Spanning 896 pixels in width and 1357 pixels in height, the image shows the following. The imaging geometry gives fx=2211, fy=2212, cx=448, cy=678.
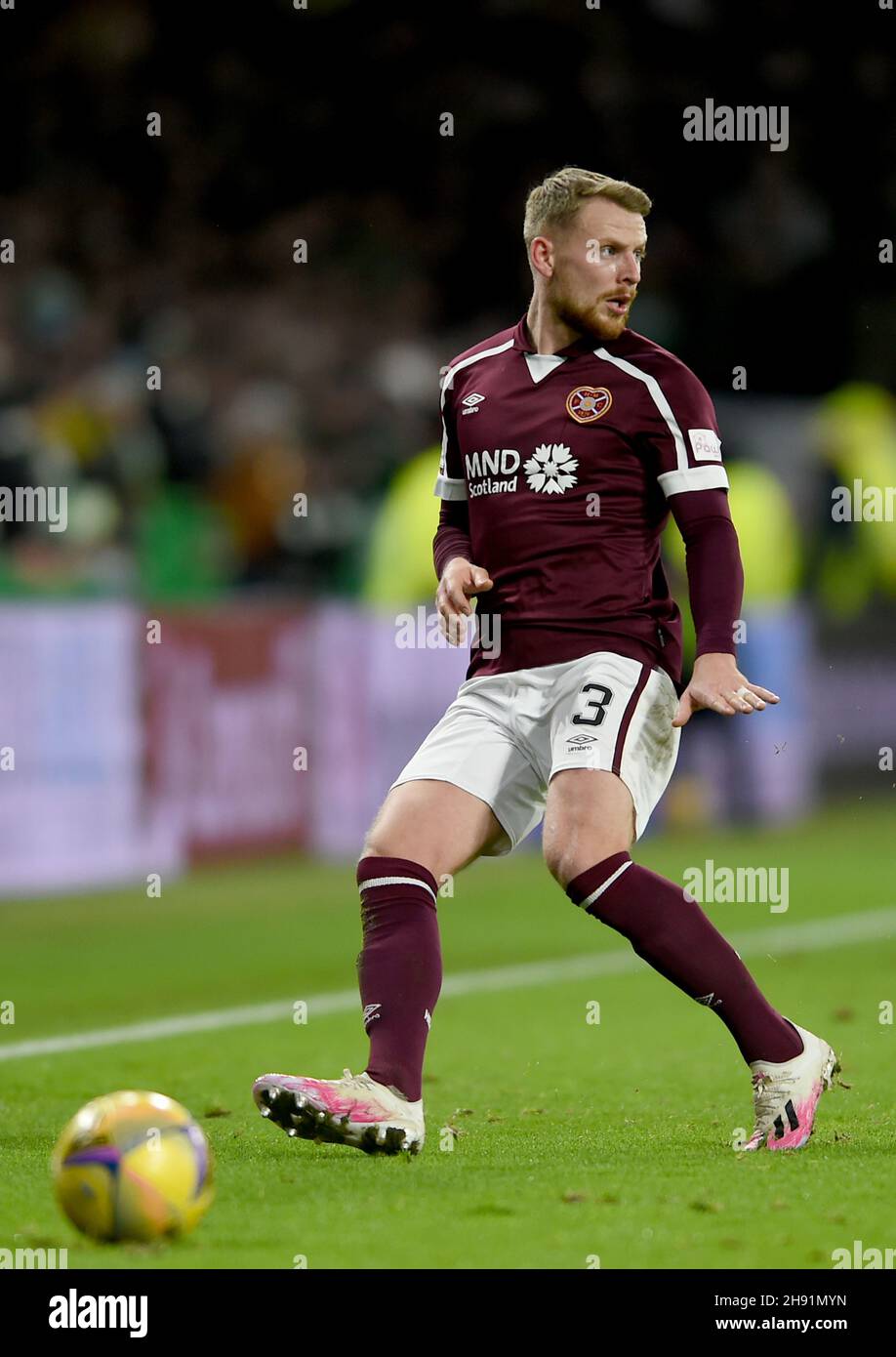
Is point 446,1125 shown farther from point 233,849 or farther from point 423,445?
point 423,445

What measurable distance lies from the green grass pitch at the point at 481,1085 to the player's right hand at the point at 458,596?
118cm

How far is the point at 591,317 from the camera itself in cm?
519

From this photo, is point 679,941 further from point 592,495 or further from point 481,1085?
point 481,1085

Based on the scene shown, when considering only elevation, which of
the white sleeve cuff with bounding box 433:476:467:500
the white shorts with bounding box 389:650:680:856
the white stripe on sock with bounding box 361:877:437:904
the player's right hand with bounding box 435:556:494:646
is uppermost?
the white sleeve cuff with bounding box 433:476:467:500

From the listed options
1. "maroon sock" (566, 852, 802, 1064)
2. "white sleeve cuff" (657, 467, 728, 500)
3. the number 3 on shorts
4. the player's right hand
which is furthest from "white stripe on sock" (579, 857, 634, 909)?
"white sleeve cuff" (657, 467, 728, 500)

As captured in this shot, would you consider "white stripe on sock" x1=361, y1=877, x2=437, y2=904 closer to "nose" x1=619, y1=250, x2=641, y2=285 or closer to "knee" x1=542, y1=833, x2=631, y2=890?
"knee" x1=542, y1=833, x2=631, y2=890

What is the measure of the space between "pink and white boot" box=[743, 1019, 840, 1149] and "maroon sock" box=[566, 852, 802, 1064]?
0.03m

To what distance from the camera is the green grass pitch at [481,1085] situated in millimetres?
4078

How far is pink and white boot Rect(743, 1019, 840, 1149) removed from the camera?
16.2 ft

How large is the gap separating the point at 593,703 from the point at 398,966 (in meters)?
0.74

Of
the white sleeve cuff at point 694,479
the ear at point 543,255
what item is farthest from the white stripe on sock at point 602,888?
the ear at point 543,255

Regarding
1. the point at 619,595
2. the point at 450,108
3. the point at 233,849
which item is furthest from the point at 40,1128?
the point at 450,108

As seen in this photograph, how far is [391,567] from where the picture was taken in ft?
45.9

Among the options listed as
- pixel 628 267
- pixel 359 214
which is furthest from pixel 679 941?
pixel 359 214
